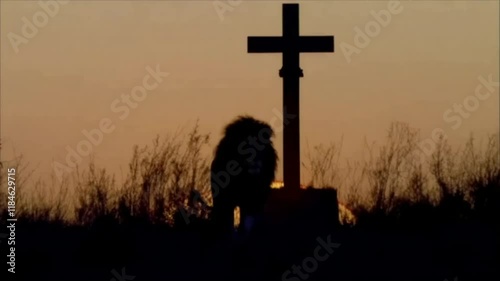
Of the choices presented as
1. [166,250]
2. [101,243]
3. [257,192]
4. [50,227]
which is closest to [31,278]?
[101,243]

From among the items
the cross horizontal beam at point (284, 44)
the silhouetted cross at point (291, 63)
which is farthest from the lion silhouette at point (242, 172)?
the cross horizontal beam at point (284, 44)

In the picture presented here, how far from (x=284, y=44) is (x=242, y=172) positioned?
191cm

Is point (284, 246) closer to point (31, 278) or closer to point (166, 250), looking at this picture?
point (166, 250)

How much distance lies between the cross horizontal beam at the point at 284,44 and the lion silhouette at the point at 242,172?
1.47 m

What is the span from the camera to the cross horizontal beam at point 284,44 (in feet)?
42.8

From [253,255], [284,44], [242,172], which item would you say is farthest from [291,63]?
[253,255]

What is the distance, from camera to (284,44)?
513 inches

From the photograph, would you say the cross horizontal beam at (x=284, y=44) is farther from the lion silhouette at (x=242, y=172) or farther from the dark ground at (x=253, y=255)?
the dark ground at (x=253, y=255)

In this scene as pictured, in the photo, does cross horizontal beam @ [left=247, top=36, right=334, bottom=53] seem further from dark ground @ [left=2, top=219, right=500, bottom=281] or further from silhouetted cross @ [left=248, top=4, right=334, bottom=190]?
dark ground @ [left=2, top=219, right=500, bottom=281]

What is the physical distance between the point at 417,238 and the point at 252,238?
1.69 metres

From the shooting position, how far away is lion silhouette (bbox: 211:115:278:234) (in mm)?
11781

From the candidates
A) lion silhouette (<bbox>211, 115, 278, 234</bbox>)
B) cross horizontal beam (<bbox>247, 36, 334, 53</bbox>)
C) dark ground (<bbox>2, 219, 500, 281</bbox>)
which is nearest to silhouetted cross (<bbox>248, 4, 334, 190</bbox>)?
cross horizontal beam (<bbox>247, 36, 334, 53</bbox>)

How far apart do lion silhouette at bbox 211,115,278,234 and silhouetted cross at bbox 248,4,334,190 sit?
0.67m

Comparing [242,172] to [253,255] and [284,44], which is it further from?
[284,44]
